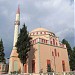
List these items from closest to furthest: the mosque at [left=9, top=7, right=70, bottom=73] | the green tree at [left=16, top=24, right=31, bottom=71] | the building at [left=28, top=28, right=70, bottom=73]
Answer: the green tree at [left=16, top=24, right=31, bottom=71] < the building at [left=28, top=28, right=70, bottom=73] < the mosque at [left=9, top=7, right=70, bottom=73]

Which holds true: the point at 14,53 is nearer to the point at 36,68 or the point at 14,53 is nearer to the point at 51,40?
the point at 36,68

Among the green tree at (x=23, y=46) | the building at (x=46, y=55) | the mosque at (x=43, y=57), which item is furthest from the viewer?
the mosque at (x=43, y=57)

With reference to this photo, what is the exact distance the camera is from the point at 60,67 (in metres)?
33.4

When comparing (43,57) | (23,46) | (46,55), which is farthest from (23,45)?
(46,55)

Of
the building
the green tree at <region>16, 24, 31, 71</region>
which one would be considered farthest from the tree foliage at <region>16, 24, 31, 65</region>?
the building

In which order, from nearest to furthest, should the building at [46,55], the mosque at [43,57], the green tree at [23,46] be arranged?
the green tree at [23,46]
the building at [46,55]
the mosque at [43,57]

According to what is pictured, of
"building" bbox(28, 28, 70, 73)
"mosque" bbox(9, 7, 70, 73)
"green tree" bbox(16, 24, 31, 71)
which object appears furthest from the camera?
"mosque" bbox(9, 7, 70, 73)

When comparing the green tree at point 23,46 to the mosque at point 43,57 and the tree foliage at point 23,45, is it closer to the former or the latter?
the tree foliage at point 23,45

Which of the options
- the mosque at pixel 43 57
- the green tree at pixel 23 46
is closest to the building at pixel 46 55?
the mosque at pixel 43 57

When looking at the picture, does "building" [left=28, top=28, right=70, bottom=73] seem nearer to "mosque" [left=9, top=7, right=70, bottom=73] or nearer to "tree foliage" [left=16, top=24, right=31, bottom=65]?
"mosque" [left=9, top=7, right=70, bottom=73]

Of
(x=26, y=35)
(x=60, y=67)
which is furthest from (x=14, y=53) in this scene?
(x=60, y=67)

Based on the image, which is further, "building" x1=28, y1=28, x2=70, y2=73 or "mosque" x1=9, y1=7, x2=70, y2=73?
"mosque" x1=9, y1=7, x2=70, y2=73

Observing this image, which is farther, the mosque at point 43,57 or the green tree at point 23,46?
the mosque at point 43,57

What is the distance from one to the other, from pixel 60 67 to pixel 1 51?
619 inches
